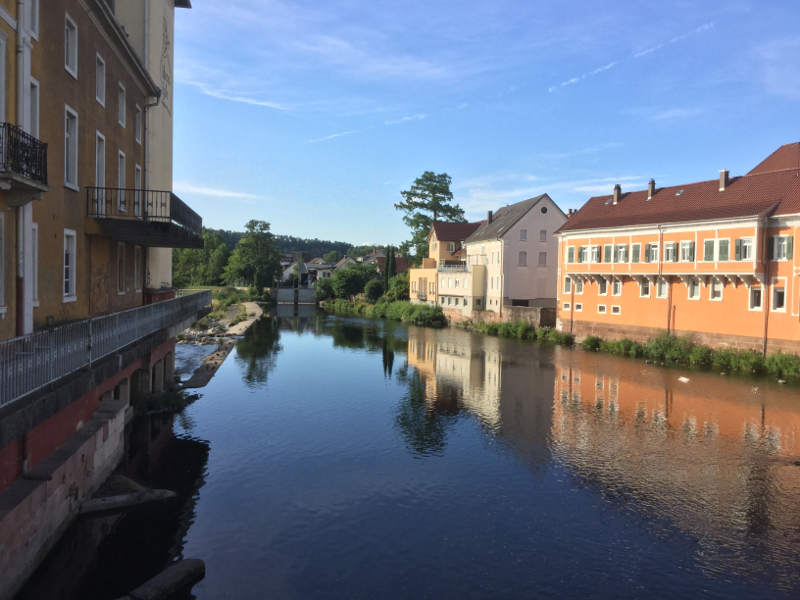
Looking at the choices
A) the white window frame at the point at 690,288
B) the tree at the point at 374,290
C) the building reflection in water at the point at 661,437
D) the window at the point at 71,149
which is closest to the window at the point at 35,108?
the window at the point at 71,149

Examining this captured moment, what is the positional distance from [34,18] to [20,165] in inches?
140

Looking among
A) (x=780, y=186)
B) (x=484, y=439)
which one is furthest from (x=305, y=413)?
(x=780, y=186)

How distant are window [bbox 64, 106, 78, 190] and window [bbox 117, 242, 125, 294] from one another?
4573 mm

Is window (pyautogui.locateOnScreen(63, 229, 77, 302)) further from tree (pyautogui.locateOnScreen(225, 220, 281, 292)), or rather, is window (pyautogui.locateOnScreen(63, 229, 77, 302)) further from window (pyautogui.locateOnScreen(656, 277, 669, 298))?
tree (pyautogui.locateOnScreen(225, 220, 281, 292))

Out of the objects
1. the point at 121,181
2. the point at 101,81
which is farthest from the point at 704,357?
the point at 101,81

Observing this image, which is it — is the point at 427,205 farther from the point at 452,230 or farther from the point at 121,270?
the point at 121,270

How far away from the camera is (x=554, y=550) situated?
11.7 metres

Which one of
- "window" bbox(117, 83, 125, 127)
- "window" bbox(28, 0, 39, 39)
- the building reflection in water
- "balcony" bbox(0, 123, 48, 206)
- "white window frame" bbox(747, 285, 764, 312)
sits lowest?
the building reflection in water

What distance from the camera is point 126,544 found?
11477 millimetres

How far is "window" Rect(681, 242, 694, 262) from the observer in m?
35.1

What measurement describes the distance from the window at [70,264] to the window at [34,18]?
4439mm

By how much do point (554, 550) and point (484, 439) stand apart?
7.60 metres

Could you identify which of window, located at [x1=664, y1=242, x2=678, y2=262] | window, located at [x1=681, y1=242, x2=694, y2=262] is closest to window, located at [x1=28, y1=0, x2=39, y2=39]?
window, located at [x1=681, y1=242, x2=694, y2=262]

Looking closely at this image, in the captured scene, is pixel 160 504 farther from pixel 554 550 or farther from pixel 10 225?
pixel 554 550
